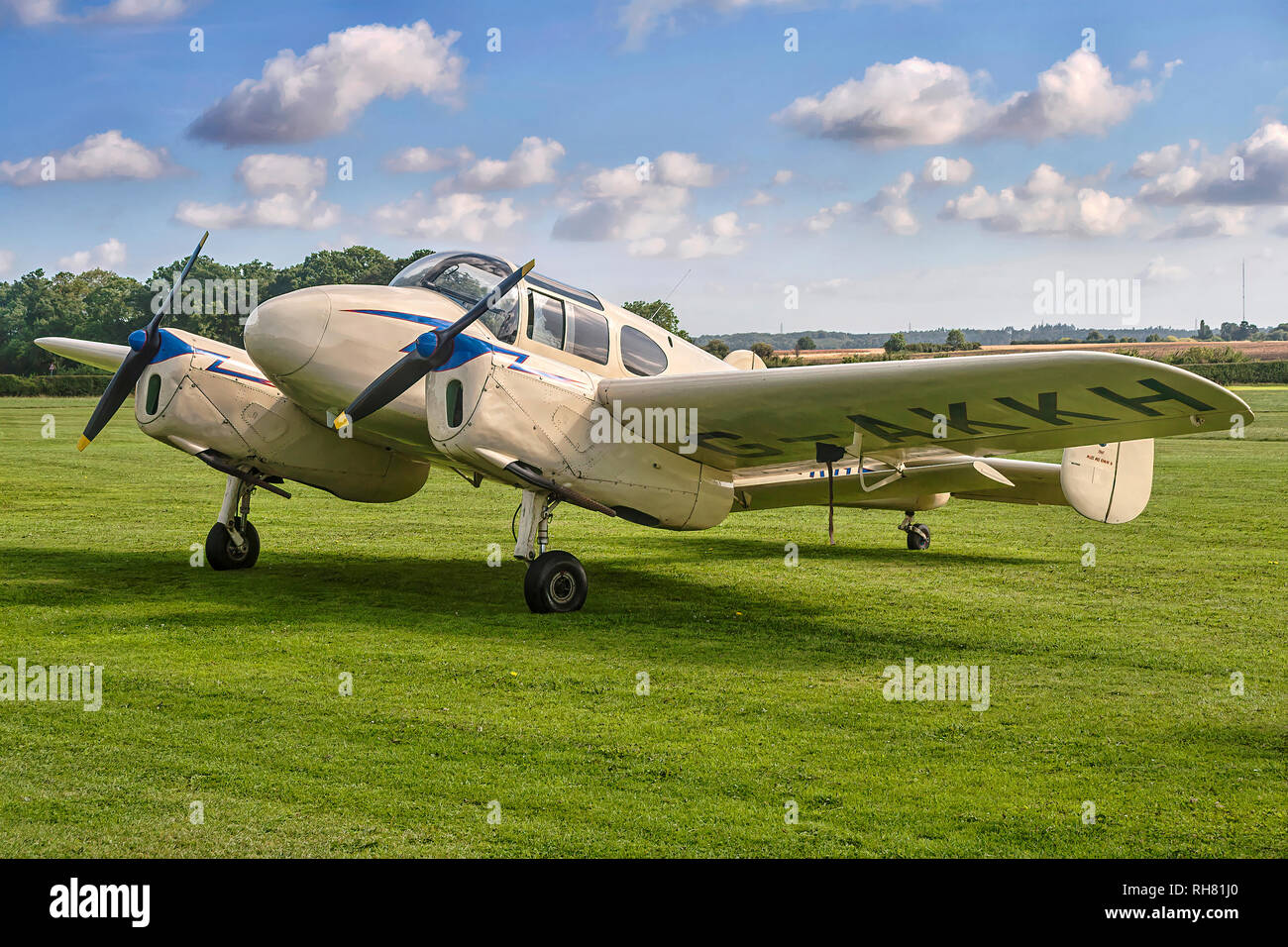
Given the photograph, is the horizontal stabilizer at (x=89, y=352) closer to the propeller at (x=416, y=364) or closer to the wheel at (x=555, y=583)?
the propeller at (x=416, y=364)

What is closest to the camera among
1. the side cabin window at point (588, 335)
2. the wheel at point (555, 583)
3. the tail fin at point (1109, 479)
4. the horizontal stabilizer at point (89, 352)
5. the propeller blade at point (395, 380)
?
the propeller blade at point (395, 380)

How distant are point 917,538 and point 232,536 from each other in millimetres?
8952

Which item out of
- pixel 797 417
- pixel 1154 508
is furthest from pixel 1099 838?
pixel 1154 508

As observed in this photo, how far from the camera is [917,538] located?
15.0m

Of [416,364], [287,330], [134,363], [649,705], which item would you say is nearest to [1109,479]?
[649,705]

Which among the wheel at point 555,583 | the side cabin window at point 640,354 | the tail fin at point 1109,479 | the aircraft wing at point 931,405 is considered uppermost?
the side cabin window at point 640,354

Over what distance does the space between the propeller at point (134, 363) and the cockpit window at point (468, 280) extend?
104 inches

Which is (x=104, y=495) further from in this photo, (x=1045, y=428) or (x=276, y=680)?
(x=1045, y=428)

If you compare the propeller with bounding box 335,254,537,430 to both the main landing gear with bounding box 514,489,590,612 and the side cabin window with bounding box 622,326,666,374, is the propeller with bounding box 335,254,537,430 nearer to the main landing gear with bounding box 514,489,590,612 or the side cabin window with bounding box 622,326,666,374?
the main landing gear with bounding box 514,489,590,612

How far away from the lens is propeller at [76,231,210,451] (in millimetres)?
11641

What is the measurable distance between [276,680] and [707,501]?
5404 millimetres

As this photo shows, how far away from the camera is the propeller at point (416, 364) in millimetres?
9672

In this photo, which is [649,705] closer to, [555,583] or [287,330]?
[555,583]

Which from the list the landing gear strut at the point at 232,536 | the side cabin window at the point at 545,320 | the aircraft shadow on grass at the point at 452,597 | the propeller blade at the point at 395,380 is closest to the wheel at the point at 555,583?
the aircraft shadow on grass at the point at 452,597
